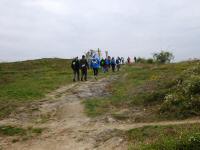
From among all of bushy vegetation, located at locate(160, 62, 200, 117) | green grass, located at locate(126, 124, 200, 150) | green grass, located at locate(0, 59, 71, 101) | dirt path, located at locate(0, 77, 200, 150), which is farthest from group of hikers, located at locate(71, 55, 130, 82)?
green grass, located at locate(126, 124, 200, 150)

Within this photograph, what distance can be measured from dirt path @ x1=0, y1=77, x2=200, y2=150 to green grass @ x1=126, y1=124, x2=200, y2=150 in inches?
17.8

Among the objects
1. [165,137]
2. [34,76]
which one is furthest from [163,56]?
[165,137]

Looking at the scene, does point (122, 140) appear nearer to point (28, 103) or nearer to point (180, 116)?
point (180, 116)

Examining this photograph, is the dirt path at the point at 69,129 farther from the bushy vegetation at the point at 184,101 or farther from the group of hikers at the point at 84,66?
the group of hikers at the point at 84,66

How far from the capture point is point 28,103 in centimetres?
1802

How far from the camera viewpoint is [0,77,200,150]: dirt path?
11.4 m

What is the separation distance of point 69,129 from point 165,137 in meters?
3.76

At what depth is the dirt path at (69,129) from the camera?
1144 cm

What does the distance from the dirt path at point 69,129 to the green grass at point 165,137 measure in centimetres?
45

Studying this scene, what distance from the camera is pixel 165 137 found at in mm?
10633

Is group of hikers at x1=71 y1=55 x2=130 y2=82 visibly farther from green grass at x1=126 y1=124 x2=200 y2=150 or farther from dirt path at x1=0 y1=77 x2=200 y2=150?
green grass at x1=126 y1=124 x2=200 y2=150

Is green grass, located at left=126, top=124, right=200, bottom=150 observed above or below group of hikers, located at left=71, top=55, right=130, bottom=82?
below

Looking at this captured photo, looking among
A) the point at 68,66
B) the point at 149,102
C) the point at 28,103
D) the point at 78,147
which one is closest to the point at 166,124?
the point at 78,147

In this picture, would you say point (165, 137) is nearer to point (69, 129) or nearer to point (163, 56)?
point (69, 129)
